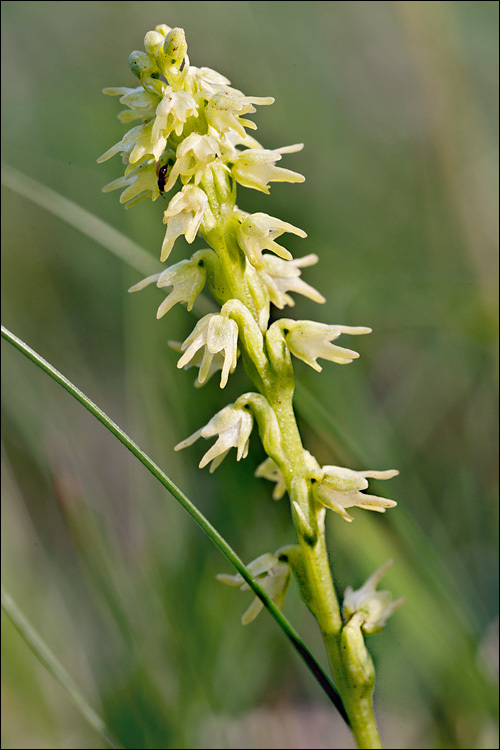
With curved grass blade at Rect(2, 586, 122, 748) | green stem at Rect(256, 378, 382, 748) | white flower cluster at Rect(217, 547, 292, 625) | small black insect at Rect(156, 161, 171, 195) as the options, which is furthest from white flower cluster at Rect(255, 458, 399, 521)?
curved grass blade at Rect(2, 586, 122, 748)

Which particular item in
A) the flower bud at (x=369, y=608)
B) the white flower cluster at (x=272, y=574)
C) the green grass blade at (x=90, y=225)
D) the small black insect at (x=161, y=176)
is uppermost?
the green grass blade at (x=90, y=225)

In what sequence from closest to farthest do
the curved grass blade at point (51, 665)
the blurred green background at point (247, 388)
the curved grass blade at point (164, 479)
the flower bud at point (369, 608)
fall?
1. the curved grass blade at point (164, 479)
2. the flower bud at point (369, 608)
3. the curved grass blade at point (51, 665)
4. the blurred green background at point (247, 388)

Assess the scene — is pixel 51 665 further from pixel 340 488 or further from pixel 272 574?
pixel 340 488

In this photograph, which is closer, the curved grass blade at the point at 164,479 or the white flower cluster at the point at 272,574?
the curved grass blade at the point at 164,479

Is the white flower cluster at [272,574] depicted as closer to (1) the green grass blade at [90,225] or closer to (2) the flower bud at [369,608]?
(2) the flower bud at [369,608]

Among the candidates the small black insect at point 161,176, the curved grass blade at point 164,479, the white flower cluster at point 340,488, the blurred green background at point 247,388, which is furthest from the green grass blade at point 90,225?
the white flower cluster at point 340,488

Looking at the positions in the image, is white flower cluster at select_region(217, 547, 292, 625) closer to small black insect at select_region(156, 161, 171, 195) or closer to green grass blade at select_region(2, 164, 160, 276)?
small black insect at select_region(156, 161, 171, 195)

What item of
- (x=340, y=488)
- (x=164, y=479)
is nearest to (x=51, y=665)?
(x=164, y=479)
